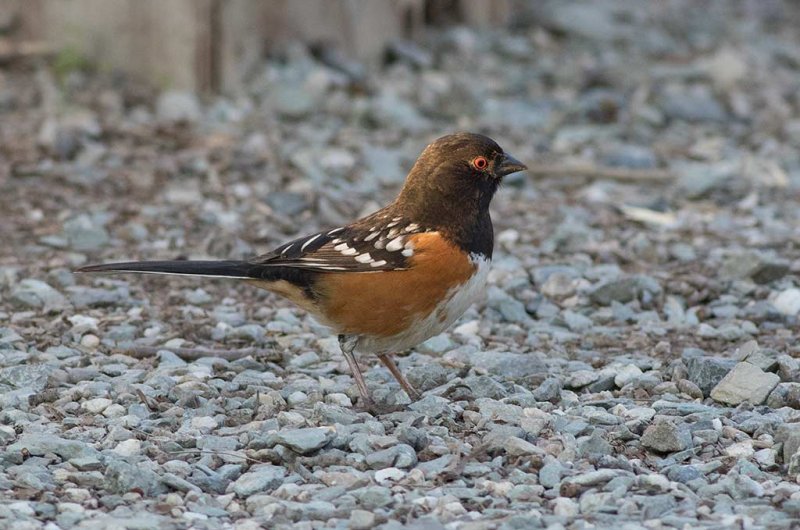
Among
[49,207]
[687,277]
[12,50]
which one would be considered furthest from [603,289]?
[12,50]

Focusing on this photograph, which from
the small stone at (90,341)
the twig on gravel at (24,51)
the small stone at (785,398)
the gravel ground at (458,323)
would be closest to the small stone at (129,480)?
the gravel ground at (458,323)

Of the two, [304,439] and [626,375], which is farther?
[626,375]

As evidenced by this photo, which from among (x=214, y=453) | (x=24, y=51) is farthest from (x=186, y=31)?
(x=214, y=453)

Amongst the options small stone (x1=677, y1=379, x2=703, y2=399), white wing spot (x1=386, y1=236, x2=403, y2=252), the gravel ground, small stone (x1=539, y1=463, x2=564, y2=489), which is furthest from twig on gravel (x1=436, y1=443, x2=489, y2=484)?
small stone (x1=677, y1=379, x2=703, y2=399)

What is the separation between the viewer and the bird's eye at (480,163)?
5.10m

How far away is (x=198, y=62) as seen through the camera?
867cm

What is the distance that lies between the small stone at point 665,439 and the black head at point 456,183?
1068 mm

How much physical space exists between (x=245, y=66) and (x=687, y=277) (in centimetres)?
373

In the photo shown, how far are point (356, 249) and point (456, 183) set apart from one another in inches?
18.7

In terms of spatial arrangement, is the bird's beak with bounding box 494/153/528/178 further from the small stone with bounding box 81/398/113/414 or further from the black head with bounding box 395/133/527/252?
the small stone with bounding box 81/398/113/414

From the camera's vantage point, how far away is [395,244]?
482 cm

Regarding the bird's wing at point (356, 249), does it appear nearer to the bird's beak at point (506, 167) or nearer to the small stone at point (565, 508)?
the bird's beak at point (506, 167)

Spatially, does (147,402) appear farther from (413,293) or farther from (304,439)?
(413,293)

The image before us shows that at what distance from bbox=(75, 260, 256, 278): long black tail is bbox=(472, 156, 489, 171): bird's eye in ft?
3.01
